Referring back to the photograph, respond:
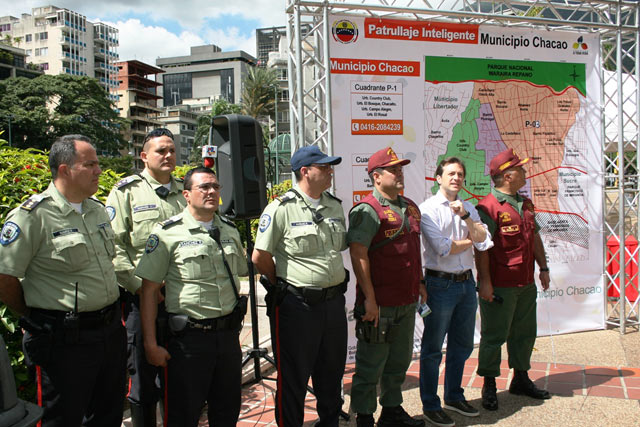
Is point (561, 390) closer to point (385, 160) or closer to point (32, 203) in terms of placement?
point (385, 160)

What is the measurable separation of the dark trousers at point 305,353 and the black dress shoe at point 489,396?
4.23ft

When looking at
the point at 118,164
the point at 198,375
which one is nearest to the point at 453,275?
the point at 198,375

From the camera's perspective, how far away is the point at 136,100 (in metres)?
84.0

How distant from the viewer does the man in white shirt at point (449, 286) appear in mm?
3709

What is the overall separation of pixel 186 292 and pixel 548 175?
4391 millimetres

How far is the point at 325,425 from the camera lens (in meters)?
3.34

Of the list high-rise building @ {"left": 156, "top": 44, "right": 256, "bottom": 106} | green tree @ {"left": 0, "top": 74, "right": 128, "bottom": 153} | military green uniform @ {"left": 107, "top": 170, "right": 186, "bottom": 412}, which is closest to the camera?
military green uniform @ {"left": 107, "top": 170, "right": 186, "bottom": 412}

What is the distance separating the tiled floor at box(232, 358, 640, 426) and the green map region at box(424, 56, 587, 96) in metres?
2.81

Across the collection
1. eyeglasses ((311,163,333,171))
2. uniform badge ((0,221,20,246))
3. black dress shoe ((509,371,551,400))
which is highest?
eyeglasses ((311,163,333,171))

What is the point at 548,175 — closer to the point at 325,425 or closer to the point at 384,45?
the point at 384,45

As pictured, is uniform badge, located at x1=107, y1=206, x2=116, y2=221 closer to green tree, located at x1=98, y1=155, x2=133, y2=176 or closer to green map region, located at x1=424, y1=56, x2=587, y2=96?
green map region, located at x1=424, y1=56, x2=587, y2=96

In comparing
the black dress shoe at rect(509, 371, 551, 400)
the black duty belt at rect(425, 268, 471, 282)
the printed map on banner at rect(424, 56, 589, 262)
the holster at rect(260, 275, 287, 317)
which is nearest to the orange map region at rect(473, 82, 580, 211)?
the printed map on banner at rect(424, 56, 589, 262)

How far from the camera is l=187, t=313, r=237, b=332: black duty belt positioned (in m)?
2.72

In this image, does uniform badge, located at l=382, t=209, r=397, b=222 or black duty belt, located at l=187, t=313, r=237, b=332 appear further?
uniform badge, located at l=382, t=209, r=397, b=222
